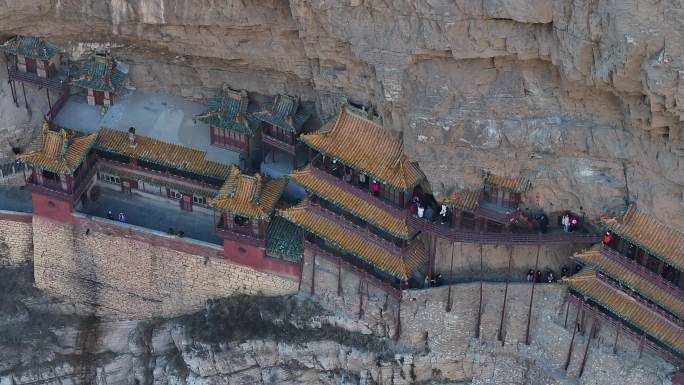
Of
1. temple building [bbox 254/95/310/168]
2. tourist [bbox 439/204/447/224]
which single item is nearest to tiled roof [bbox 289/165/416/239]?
tourist [bbox 439/204/447/224]

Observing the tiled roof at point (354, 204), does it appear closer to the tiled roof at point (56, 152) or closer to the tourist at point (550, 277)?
the tourist at point (550, 277)

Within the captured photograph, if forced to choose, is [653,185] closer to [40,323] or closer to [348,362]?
[348,362]

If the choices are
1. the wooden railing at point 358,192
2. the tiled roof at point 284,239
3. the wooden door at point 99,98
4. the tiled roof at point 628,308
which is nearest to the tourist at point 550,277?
the tiled roof at point 628,308

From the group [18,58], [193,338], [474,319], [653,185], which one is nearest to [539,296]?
[474,319]

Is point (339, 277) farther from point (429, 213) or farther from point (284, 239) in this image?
point (429, 213)

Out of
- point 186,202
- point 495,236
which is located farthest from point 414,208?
point 186,202

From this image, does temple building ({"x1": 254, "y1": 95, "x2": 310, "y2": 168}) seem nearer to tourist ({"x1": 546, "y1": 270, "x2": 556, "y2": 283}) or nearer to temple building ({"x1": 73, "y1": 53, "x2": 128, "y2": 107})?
temple building ({"x1": 73, "y1": 53, "x2": 128, "y2": 107})
